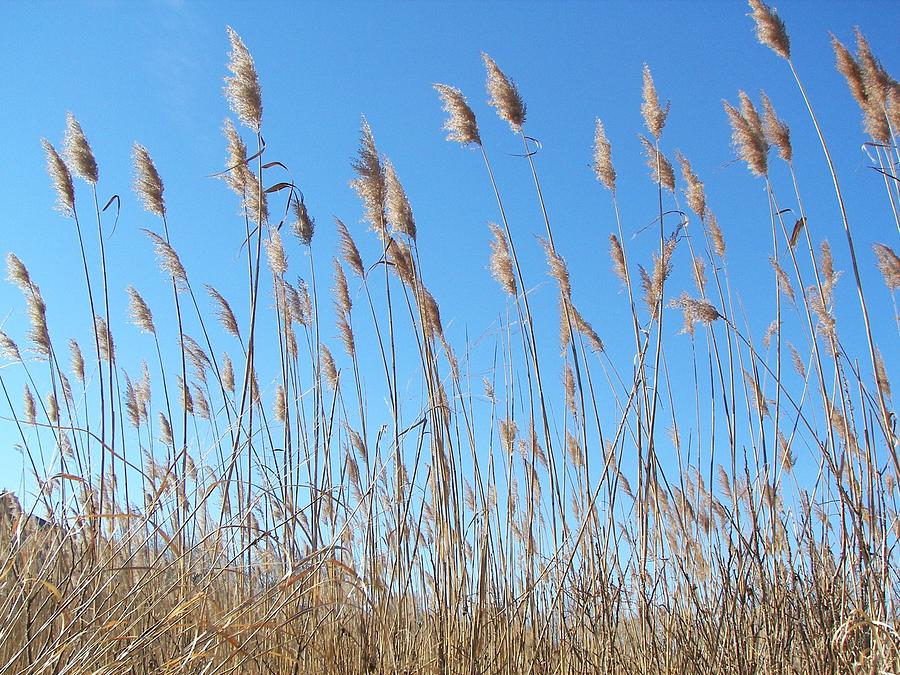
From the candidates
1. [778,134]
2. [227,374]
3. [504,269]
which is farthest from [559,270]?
[227,374]

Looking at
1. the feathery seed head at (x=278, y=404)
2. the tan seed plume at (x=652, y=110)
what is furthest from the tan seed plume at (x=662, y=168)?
the feathery seed head at (x=278, y=404)

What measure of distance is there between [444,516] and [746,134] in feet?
6.22

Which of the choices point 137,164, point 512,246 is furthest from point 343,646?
point 137,164

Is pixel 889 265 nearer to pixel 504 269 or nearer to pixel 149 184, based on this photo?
pixel 504 269

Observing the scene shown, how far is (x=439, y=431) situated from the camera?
2.45m

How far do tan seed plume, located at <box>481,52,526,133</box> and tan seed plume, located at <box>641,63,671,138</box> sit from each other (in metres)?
0.52

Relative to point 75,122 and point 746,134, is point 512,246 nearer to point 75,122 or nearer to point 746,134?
→ point 746,134

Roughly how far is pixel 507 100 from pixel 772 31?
3.32 feet

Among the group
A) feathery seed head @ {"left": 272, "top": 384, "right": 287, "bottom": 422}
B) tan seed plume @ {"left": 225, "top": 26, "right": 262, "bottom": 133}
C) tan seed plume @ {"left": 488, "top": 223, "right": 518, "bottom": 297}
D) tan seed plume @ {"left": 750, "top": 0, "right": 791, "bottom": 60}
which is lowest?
feathery seed head @ {"left": 272, "top": 384, "right": 287, "bottom": 422}

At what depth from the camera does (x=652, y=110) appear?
299cm

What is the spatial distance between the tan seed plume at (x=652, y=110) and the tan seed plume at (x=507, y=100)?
0.52 metres

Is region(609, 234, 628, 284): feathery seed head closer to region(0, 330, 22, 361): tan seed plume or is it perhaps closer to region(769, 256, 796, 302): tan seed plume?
region(769, 256, 796, 302): tan seed plume

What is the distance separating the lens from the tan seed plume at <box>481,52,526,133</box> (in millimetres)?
2840

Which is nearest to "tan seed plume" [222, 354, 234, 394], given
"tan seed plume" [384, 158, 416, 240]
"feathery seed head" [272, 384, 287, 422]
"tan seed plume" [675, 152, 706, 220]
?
"feathery seed head" [272, 384, 287, 422]
